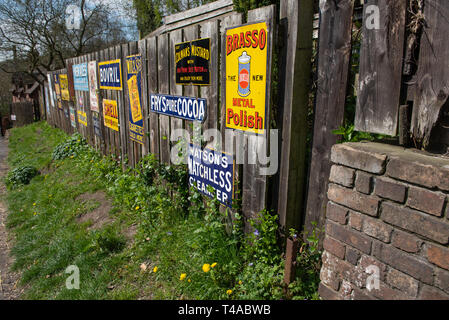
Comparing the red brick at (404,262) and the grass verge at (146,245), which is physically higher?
the red brick at (404,262)

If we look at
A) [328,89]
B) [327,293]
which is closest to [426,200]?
[327,293]

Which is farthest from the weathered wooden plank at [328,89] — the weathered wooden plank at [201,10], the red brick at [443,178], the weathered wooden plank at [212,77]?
the weathered wooden plank at [201,10]

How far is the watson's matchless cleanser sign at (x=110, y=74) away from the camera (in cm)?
554

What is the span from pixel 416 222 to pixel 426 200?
12 centimetres

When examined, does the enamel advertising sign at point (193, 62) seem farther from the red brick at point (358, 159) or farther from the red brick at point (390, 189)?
the red brick at point (390, 189)

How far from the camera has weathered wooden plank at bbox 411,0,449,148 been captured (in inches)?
54.6

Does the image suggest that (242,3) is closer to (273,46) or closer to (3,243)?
(273,46)

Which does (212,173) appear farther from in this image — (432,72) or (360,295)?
(432,72)

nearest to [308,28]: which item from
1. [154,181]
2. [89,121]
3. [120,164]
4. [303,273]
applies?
[303,273]

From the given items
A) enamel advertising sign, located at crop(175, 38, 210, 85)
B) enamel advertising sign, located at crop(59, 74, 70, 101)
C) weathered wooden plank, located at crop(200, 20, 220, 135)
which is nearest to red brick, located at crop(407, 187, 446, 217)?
weathered wooden plank, located at crop(200, 20, 220, 135)

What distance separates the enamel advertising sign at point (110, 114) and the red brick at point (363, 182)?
511cm

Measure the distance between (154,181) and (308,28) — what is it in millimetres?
3190

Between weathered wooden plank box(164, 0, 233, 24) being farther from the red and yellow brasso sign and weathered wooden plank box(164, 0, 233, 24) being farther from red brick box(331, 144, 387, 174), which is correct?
red brick box(331, 144, 387, 174)

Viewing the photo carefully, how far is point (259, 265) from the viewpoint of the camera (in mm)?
2562
